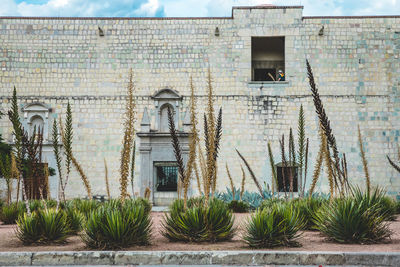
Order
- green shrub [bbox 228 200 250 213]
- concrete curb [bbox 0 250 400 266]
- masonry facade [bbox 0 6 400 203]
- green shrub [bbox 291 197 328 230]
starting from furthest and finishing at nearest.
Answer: masonry facade [bbox 0 6 400 203], green shrub [bbox 228 200 250 213], green shrub [bbox 291 197 328 230], concrete curb [bbox 0 250 400 266]

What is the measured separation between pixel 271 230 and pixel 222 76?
42.6ft

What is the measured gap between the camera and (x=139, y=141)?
752 inches

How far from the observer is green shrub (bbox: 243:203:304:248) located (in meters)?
6.91

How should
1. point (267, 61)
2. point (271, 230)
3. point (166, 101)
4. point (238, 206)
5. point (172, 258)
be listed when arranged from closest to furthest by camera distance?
point (172, 258) < point (271, 230) < point (238, 206) < point (166, 101) < point (267, 61)

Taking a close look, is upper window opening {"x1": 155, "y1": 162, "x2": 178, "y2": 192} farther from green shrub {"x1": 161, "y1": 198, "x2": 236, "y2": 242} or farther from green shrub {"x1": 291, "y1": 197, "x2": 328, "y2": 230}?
green shrub {"x1": 161, "y1": 198, "x2": 236, "y2": 242}

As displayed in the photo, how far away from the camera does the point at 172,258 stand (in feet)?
19.9

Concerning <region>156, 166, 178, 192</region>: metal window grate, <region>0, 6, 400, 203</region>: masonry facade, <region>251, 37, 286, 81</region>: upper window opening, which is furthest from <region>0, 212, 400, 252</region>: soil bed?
<region>251, 37, 286, 81</region>: upper window opening

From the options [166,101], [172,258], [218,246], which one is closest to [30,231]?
[172,258]

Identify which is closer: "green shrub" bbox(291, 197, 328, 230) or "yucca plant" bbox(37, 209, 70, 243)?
"yucca plant" bbox(37, 209, 70, 243)

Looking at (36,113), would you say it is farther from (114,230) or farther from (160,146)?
(114,230)

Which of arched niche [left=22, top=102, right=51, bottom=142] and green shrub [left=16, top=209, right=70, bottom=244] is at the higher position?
arched niche [left=22, top=102, right=51, bottom=142]

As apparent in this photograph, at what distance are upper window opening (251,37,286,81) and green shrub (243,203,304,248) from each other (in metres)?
13.6

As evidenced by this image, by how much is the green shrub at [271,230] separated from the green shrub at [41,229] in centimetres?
315

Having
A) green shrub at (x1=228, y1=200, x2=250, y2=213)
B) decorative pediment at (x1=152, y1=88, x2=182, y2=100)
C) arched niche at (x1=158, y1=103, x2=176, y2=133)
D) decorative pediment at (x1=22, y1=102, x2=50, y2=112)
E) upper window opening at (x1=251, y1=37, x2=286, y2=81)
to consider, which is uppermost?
upper window opening at (x1=251, y1=37, x2=286, y2=81)
